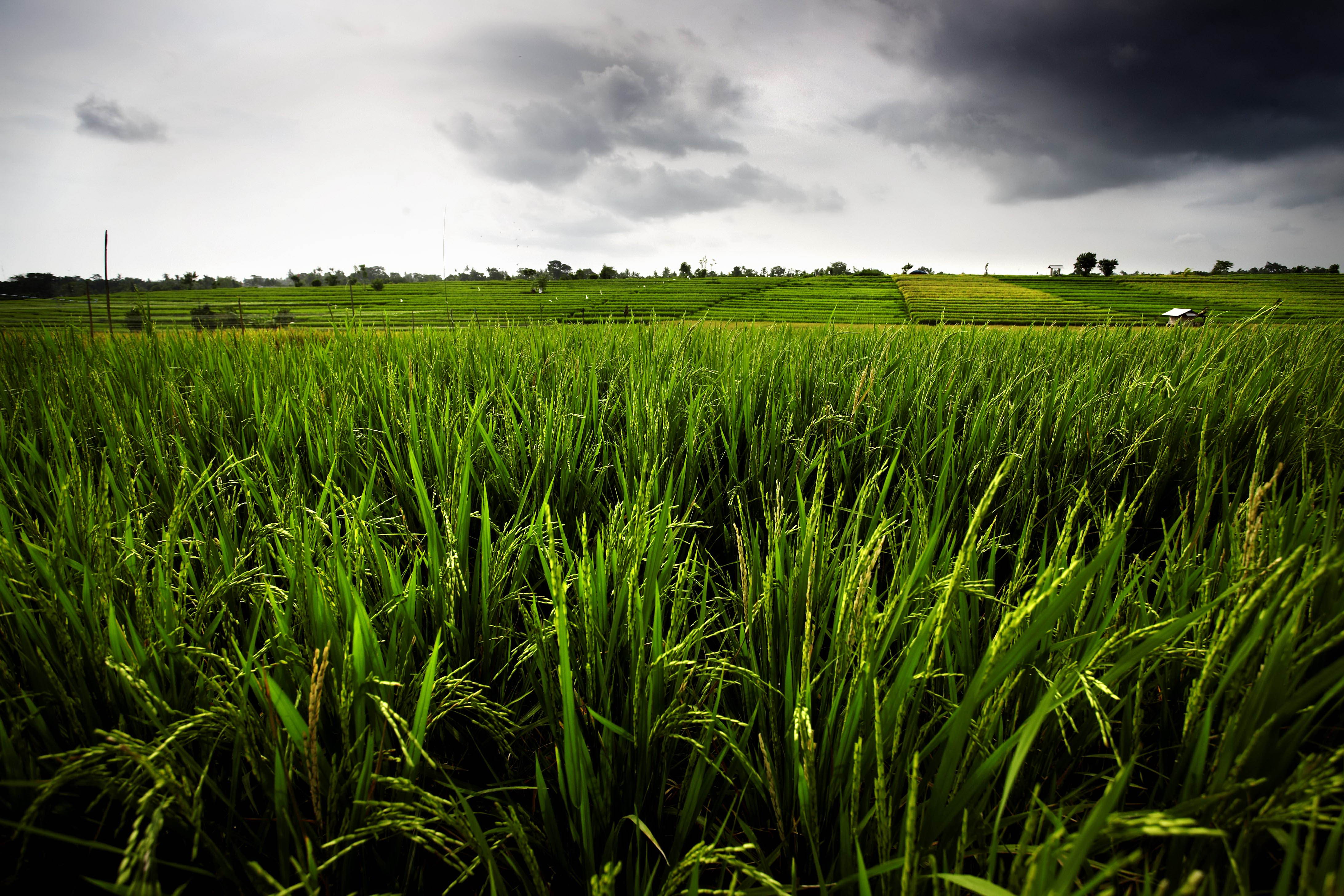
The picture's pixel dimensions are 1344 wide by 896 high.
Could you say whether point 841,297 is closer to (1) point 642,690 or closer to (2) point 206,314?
(2) point 206,314

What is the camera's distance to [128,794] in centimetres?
59

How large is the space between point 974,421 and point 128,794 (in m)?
2.00

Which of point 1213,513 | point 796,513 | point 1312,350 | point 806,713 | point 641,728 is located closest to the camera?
point 806,713

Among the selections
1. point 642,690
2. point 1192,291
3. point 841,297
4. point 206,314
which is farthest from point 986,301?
point 642,690

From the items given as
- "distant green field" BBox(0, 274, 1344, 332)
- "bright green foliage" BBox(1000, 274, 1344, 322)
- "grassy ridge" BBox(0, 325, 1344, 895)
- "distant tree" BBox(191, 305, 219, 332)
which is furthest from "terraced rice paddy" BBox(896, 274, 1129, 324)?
"grassy ridge" BBox(0, 325, 1344, 895)

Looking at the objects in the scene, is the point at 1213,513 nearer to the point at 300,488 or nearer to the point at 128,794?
the point at 128,794

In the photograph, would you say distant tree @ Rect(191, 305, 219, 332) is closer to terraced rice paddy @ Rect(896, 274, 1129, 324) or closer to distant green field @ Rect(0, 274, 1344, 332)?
distant green field @ Rect(0, 274, 1344, 332)

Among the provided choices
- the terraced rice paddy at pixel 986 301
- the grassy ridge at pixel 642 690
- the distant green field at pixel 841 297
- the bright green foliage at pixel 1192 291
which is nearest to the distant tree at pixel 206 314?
the distant green field at pixel 841 297

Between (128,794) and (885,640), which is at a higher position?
(885,640)

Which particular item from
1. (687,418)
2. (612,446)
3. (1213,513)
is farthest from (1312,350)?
(612,446)

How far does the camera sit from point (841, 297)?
157 feet

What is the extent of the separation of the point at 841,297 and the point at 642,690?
170 feet

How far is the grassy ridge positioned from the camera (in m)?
0.53

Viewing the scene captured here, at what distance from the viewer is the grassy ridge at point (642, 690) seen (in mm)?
527
